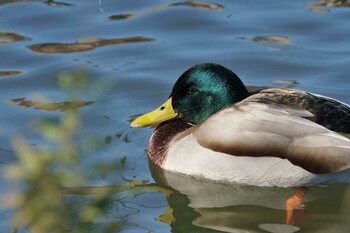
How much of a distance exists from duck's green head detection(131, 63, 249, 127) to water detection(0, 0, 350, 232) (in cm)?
46

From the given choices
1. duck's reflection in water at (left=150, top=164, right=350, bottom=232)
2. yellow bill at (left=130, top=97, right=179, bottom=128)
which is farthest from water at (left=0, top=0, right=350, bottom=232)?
yellow bill at (left=130, top=97, right=179, bottom=128)

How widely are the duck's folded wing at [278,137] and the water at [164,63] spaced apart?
287 mm

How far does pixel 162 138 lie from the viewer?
7.10 meters

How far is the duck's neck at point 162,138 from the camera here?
704 cm

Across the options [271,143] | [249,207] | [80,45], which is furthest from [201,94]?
[80,45]

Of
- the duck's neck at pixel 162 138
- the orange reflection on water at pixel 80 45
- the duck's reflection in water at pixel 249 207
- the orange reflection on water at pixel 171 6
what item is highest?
the orange reflection on water at pixel 171 6

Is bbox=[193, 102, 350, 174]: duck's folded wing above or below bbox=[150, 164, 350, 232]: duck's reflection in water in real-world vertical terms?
above

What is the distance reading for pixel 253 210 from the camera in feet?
20.6

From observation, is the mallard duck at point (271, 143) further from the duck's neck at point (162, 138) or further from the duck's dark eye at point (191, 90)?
the duck's dark eye at point (191, 90)

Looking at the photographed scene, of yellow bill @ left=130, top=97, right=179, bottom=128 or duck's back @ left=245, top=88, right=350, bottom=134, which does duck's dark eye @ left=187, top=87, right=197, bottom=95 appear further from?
duck's back @ left=245, top=88, right=350, bottom=134

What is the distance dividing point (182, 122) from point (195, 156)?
25.7 inches

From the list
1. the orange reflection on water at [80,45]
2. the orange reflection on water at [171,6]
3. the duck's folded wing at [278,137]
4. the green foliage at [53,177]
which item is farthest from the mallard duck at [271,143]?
the green foliage at [53,177]

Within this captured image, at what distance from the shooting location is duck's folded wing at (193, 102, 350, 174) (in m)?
6.28

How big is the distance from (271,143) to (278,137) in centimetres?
6
